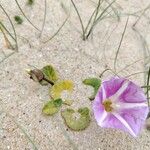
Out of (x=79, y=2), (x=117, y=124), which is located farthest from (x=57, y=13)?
(x=117, y=124)

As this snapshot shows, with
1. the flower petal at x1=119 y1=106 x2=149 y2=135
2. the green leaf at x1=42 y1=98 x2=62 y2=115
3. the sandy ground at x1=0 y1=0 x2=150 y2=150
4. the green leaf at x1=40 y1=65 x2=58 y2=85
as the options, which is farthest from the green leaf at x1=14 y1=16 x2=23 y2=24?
the flower petal at x1=119 y1=106 x2=149 y2=135

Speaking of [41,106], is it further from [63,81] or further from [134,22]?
[134,22]

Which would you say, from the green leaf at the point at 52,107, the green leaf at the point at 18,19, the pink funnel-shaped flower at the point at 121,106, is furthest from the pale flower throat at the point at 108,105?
the green leaf at the point at 18,19

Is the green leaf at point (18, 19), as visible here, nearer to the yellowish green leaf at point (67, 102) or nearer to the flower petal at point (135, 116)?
the yellowish green leaf at point (67, 102)

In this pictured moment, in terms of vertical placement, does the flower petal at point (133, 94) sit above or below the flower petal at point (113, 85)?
below

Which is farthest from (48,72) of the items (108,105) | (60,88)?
(108,105)

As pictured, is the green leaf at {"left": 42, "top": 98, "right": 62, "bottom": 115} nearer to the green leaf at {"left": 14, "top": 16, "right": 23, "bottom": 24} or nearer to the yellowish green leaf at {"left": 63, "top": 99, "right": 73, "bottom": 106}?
the yellowish green leaf at {"left": 63, "top": 99, "right": 73, "bottom": 106}
